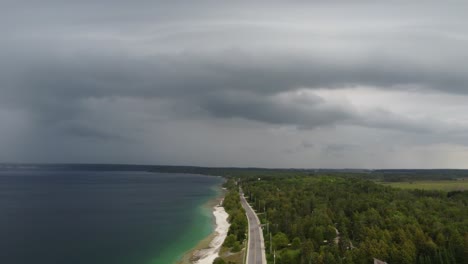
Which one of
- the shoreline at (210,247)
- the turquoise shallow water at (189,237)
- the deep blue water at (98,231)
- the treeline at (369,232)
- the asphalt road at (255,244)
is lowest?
the deep blue water at (98,231)

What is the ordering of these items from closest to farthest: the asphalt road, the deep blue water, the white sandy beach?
the asphalt road, the white sandy beach, the deep blue water

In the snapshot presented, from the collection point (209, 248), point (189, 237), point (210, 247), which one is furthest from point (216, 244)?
point (189, 237)

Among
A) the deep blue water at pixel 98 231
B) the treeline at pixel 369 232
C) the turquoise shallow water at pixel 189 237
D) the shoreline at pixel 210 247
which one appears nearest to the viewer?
the treeline at pixel 369 232

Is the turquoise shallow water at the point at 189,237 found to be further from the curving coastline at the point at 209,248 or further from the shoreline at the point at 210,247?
the curving coastline at the point at 209,248

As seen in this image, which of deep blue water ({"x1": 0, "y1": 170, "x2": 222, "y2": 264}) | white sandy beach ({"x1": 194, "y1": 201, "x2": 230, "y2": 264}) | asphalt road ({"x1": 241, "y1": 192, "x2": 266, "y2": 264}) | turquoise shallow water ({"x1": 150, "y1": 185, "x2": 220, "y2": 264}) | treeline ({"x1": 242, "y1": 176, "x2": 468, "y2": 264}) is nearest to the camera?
treeline ({"x1": 242, "y1": 176, "x2": 468, "y2": 264})

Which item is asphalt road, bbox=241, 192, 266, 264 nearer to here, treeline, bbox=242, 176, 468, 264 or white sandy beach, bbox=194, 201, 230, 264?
treeline, bbox=242, 176, 468, 264

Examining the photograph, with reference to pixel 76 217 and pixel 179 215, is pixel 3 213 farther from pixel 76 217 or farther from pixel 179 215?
pixel 179 215

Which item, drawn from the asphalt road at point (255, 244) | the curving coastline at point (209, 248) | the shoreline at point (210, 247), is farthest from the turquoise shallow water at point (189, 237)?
the asphalt road at point (255, 244)

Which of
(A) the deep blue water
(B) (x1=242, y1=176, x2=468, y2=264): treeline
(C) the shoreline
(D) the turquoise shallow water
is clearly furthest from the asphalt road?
(A) the deep blue water

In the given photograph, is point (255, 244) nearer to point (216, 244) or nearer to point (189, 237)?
point (216, 244)
